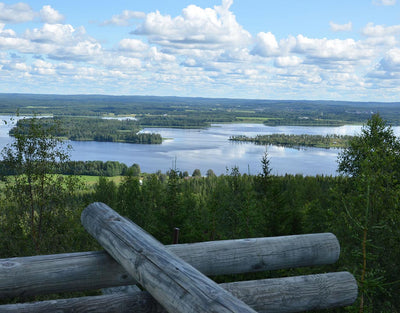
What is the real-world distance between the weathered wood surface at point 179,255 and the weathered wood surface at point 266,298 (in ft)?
0.83

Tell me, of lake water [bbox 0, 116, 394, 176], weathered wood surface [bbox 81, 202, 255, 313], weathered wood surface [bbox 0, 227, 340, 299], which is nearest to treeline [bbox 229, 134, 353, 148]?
lake water [bbox 0, 116, 394, 176]

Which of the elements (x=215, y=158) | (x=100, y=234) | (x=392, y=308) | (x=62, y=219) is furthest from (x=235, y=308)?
(x=215, y=158)

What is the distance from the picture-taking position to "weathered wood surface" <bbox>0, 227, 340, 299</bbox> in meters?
2.83

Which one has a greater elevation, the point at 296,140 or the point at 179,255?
the point at 179,255

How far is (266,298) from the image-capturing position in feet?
9.37

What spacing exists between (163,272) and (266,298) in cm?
89

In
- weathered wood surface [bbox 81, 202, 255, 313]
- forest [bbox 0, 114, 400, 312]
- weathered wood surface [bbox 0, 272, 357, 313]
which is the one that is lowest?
forest [bbox 0, 114, 400, 312]

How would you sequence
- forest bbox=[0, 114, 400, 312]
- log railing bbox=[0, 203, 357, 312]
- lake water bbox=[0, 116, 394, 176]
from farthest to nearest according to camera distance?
lake water bbox=[0, 116, 394, 176] → forest bbox=[0, 114, 400, 312] → log railing bbox=[0, 203, 357, 312]

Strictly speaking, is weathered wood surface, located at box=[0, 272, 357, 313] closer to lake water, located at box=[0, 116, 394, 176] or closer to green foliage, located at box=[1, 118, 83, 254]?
green foliage, located at box=[1, 118, 83, 254]

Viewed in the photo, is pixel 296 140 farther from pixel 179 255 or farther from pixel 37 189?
pixel 179 255

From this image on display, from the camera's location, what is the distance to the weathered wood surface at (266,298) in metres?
2.65

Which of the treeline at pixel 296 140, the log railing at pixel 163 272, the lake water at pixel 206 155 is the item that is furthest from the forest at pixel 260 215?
the treeline at pixel 296 140

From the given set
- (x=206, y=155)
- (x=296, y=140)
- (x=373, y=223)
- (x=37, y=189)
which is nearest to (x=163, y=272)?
(x=373, y=223)

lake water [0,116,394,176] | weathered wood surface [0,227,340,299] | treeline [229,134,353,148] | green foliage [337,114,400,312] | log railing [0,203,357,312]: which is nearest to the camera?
log railing [0,203,357,312]
